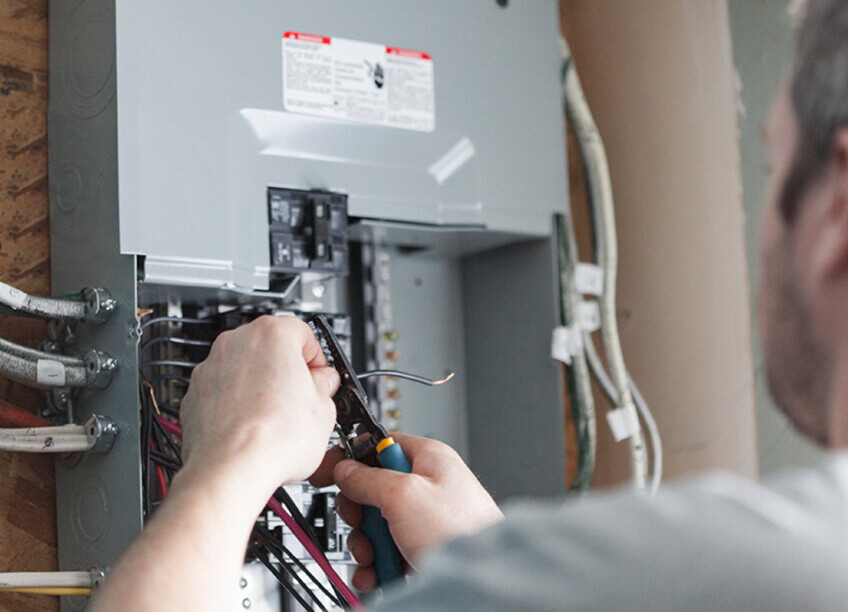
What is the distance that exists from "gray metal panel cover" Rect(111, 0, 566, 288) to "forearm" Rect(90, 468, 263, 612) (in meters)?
0.50

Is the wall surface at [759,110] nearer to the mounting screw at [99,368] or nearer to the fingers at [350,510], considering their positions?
the fingers at [350,510]

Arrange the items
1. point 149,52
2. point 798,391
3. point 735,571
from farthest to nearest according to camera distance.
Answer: point 149,52, point 798,391, point 735,571

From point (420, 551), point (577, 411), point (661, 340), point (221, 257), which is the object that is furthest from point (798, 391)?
point (661, 340)

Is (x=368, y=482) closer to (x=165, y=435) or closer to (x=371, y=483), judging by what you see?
(x=371, y=483)

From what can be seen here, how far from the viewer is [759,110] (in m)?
1.57

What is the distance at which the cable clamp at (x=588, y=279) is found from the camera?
1.61 m

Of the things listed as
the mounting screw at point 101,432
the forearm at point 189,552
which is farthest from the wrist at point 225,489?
the mounting screw at point 101,432

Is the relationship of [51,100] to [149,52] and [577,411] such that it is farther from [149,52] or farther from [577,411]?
[577,411]

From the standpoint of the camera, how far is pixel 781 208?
0.50 metres

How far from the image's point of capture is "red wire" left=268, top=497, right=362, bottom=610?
42.9 inches

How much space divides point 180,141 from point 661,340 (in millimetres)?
925

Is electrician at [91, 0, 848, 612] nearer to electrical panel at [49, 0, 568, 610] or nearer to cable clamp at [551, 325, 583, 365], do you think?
electrical panel at [49, 0, 568, 610]

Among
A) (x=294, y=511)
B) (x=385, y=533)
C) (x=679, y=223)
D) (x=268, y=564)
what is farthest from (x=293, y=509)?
(x=679, y=223)

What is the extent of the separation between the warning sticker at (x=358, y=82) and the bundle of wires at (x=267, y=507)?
35 cm
